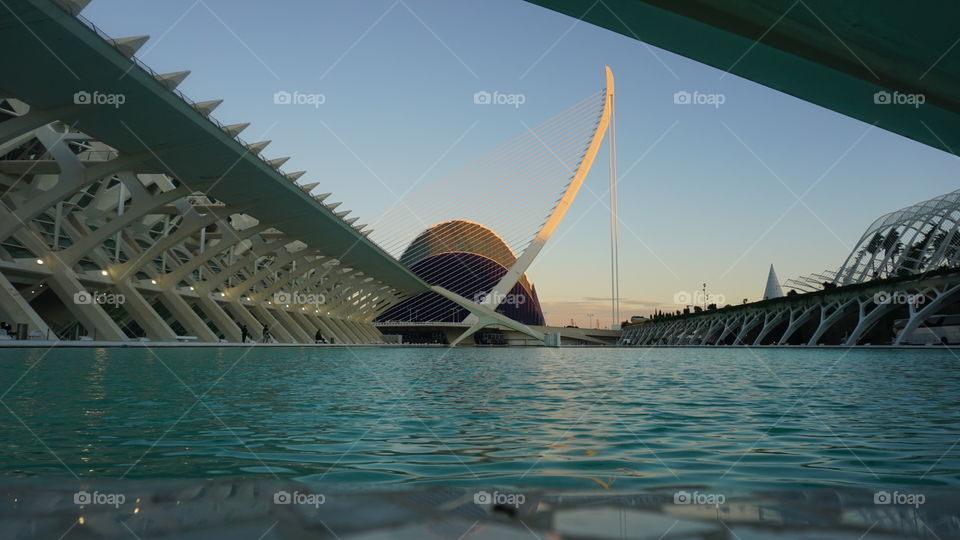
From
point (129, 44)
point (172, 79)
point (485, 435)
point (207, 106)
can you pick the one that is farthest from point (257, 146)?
point (485, 435)

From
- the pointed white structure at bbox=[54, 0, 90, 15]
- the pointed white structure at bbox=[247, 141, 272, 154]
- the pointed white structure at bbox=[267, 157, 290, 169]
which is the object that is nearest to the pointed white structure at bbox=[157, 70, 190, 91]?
the pointed white structure at bbox=[54, 0, 90, 15]

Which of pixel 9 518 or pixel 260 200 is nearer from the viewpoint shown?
pixel 9 518

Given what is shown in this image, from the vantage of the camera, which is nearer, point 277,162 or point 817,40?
point 817,40

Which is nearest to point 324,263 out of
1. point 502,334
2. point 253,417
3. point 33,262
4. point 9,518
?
point 33,262

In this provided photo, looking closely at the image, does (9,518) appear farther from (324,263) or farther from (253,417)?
(324,263)

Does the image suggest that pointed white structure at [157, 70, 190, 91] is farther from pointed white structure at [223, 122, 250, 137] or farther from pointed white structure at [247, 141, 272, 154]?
pointed white structure at [247, 141, 272, 154]

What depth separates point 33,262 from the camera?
22.4 metres

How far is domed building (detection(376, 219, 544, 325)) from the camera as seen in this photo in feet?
293

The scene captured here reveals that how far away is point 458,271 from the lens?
311ft

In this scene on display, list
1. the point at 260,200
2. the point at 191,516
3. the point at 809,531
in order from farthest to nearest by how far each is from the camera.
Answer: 1. the point at 260,200
2. the point at 191,516
3. the point at 809,531

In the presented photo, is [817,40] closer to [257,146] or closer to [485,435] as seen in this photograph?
[485,435]

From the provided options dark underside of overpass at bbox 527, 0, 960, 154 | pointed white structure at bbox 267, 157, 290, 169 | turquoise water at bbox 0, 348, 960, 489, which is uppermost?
pointed white structure at bbox 267, 157, 290, 169

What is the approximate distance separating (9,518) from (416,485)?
4.34 feet

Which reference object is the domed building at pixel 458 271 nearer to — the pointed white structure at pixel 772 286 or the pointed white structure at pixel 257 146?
the pointed white structure at pixel 772 286
